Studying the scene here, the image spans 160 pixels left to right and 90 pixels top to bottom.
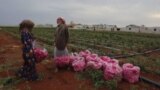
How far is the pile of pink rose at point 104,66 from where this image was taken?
6.91 meters

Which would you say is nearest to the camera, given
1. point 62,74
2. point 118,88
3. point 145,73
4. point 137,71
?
point 118,88

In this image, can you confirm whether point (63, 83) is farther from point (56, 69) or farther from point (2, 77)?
point (2, 77)

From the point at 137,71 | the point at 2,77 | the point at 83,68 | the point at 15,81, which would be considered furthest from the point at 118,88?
the point at 2,77

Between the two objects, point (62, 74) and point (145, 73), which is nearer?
point (62, 74)

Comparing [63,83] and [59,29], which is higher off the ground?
[59,29]

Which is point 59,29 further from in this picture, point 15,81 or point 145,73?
point 145,73

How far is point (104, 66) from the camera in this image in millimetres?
7383

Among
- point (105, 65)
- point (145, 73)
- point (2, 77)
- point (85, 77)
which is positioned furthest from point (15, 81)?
point (145, 73)

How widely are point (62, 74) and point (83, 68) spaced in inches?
20.3

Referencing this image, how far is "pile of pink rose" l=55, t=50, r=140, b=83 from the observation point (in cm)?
691

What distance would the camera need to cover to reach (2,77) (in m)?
7.86

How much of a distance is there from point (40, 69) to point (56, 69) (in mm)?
456

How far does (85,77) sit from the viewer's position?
7.20 m

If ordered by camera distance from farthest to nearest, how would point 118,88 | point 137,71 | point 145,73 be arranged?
point 145,73
point 137,71
point 118,88
